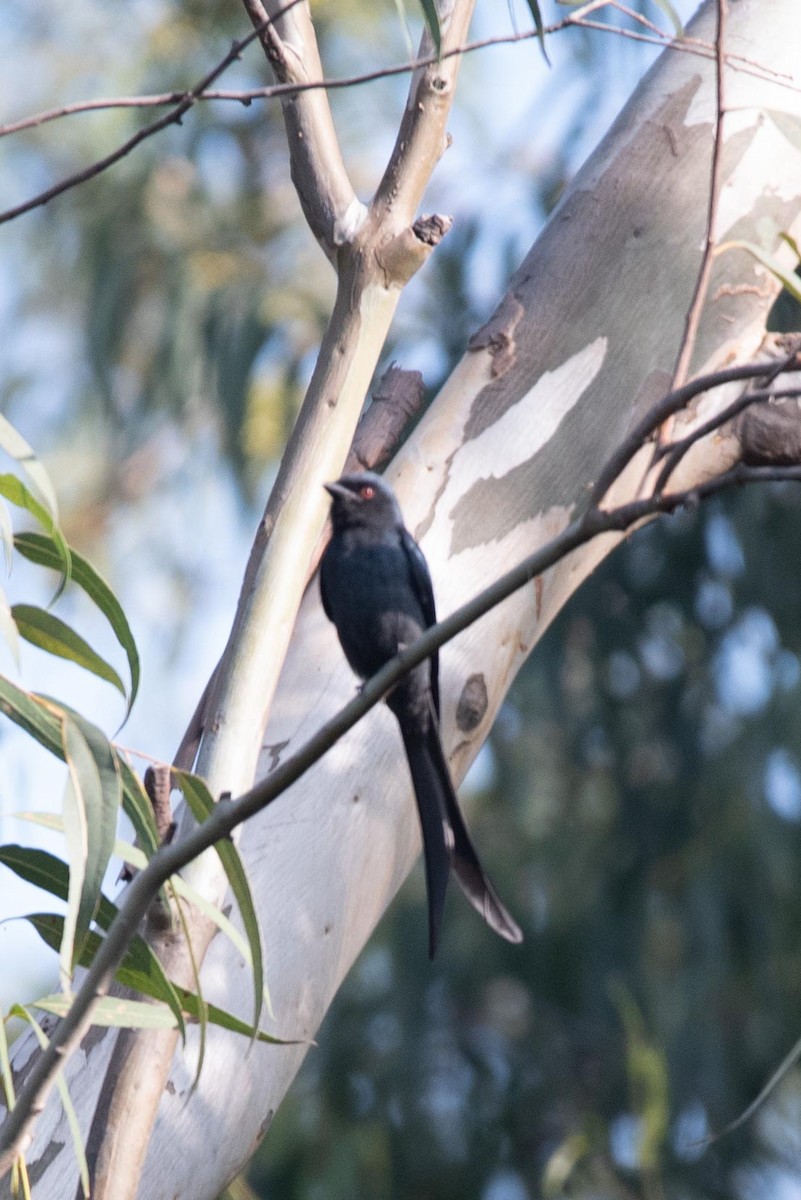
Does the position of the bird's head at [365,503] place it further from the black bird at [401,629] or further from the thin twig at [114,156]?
the thin twig at [114,156]

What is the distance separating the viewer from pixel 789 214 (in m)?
2.18

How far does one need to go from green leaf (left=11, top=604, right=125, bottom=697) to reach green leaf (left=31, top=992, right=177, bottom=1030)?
0.31 m

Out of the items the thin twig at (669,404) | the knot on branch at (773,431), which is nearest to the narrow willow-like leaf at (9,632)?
the thin twig at (669,404)

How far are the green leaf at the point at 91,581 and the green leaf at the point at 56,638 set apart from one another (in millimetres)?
33

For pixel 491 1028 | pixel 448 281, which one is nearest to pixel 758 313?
pixel 448 281

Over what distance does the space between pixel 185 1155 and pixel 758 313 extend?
1488 mm

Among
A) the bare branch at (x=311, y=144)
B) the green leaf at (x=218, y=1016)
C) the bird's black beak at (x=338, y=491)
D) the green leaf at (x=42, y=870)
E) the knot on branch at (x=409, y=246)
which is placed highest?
the bare branch at (x=311, y=144)

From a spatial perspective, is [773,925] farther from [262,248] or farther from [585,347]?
[262,248]

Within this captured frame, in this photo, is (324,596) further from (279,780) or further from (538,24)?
(279,780)

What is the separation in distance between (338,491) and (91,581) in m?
0.68

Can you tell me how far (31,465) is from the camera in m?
1.08

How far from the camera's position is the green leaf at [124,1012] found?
1.17 m

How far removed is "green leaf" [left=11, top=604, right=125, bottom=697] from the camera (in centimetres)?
134

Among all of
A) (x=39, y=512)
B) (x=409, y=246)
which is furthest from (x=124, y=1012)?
(x=409, y=246)
